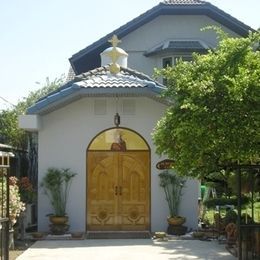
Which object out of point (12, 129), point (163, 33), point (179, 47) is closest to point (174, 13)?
point (163, 33)

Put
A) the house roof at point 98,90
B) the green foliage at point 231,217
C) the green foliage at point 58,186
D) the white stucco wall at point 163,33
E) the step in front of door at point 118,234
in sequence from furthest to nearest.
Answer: the white stucco wall at point 163,33, the green foliage at point 58,186, the house roof at point 98,90, the step in front of door at point 118,234, the green foliage at point 231,217

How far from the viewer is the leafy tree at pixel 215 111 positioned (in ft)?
29.4

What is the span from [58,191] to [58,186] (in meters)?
0.15

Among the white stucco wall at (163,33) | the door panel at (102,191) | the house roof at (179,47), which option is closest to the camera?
the door panel at (102,191)

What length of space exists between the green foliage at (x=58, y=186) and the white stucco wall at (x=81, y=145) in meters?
0.18

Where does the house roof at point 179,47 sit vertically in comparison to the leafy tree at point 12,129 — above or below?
above

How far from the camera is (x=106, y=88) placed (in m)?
15.7

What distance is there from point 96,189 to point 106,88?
3.06m

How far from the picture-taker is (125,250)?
1323 centimetres

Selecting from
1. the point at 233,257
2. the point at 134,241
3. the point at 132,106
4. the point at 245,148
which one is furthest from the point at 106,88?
the point at 245,148

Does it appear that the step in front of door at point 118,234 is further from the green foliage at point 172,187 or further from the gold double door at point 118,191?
the green foliage at point 172,187

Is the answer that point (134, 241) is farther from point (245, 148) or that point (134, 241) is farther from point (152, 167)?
point (245, 148)

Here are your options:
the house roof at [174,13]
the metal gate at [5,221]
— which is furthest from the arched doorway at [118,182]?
the house roof at [174,13]

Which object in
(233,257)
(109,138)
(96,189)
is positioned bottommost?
(233,257)
